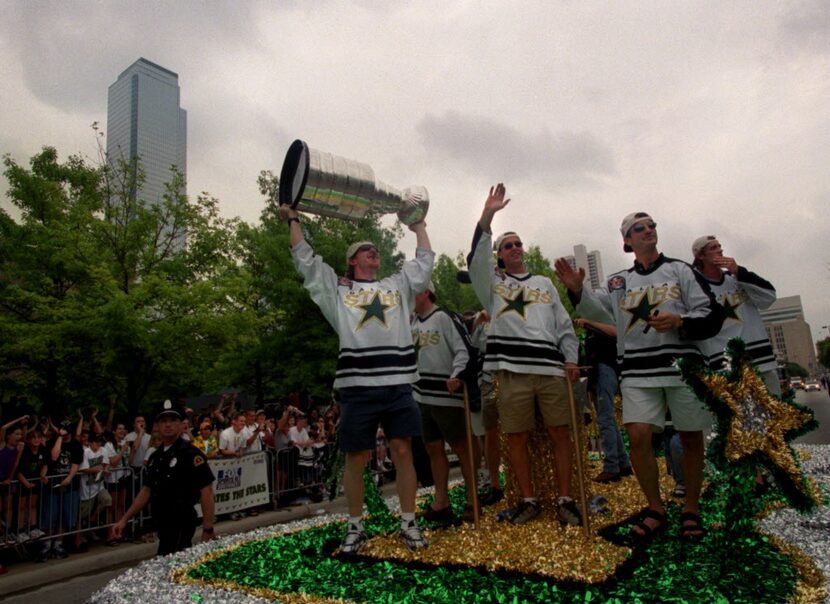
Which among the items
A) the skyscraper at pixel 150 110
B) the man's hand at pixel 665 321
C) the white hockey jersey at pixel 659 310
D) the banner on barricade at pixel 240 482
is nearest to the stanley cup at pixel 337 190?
the white hockey jersey at pixel 659 310

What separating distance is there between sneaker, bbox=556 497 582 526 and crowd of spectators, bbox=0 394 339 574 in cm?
290

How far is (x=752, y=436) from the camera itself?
2863 millimetres

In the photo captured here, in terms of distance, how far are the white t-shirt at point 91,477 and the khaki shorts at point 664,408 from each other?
7.09 meters

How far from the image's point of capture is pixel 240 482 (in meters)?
9.17

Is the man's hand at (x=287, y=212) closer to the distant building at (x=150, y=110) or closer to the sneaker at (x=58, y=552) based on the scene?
the sneaker at (x=58, y=552)

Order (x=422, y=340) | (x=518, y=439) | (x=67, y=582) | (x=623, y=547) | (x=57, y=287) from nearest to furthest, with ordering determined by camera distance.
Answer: (x=623, y=547) → (x=518, y=439) → (x=422, y=340) → (x=67, y=582) → (x=57, y=287)

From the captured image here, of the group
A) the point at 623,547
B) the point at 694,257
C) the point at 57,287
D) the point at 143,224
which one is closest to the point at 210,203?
the point at 143,224

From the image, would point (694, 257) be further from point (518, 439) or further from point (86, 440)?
point (86, 440)

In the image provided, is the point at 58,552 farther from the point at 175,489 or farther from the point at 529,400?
the point at 529,400

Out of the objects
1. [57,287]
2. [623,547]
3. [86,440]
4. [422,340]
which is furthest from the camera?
[57,287]

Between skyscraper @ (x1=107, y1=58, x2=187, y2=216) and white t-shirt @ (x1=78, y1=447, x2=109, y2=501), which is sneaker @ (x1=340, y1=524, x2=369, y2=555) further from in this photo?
skyscraper @ (x1=107, y1=58, x2=187, y2=216)

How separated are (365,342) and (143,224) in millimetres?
15206

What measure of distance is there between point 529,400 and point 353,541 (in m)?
1.59

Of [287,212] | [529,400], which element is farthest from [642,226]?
[287,212]
